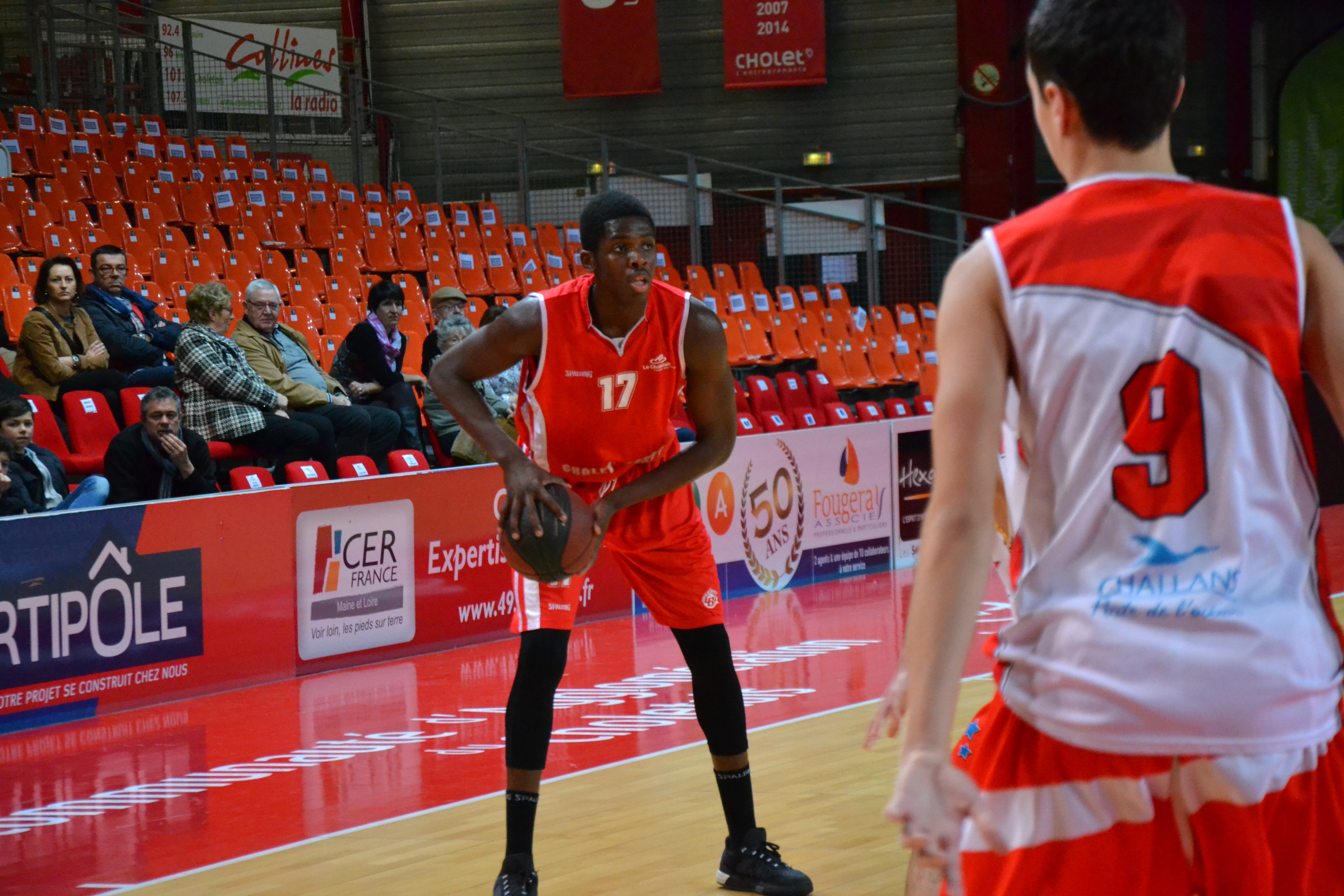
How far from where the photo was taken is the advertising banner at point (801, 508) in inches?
380

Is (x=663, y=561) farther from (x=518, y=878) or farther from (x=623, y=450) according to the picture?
(x=518, y=878)

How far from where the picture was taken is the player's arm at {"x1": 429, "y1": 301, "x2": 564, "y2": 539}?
3715 mm

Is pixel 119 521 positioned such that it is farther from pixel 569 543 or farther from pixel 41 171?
pixel 41 171

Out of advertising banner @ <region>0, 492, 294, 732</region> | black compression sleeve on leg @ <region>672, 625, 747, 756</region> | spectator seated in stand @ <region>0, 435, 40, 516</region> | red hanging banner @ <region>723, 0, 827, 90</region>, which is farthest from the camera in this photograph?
red hanging banner @ <region>723, 0, 827, 90</region>

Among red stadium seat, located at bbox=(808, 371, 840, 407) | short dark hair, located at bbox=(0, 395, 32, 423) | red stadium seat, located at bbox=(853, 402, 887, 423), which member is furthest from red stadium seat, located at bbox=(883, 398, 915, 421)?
short dark hair, located at bbox=(0, 395, 32, 423)

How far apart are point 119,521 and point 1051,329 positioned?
19.2 feet

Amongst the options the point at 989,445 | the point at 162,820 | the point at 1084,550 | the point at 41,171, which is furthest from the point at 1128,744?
the point at 41,171

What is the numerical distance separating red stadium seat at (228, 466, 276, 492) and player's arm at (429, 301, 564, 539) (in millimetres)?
4034

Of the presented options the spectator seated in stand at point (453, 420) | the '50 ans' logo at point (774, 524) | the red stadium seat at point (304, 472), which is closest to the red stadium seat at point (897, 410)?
the '50 ans' logo at point (774, 524)

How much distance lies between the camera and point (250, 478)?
25.6ft

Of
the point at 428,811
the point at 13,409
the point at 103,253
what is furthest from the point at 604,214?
the point at 103,253

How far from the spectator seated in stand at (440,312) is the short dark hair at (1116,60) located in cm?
791

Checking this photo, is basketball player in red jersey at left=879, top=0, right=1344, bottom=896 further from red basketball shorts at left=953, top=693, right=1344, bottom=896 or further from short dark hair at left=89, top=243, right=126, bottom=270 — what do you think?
short dark hair at left=89, top=243, right=126, bottom=270

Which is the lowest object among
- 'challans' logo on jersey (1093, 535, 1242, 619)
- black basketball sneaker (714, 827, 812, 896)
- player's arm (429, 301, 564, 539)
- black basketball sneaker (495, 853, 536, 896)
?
black basketball sneaker (714, 827, 812, 896)
